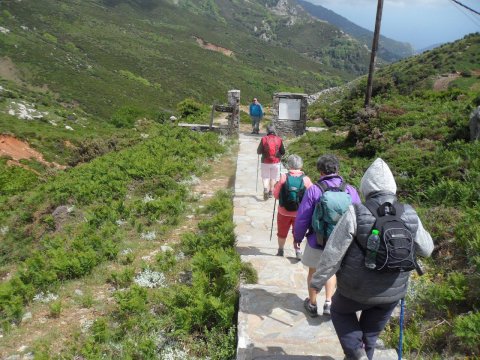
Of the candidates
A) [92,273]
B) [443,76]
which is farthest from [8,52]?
[92,273]

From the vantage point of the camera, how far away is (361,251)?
3.03m

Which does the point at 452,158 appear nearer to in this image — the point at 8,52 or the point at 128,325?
the point at 128,325

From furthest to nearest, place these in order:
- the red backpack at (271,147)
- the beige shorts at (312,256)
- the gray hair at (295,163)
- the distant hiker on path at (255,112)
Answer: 1. the distant hiker on path at (255,112)
2. the red backpack at (271,147)
3. the gray hair at (295,163)
4. the beige shorts at (312,256)

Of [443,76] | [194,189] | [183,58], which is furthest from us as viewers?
[183,58]

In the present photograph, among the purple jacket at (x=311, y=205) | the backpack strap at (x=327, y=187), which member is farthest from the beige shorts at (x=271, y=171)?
the backpack strap at (x=327, y=187)

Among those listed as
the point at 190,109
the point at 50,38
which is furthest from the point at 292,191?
the point at 50,38

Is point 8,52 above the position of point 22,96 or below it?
above

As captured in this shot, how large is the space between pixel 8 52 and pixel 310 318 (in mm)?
81303

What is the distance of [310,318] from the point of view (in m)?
4.68

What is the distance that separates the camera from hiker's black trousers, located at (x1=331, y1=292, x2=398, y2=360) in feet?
10.6

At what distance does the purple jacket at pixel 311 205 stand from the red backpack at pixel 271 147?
165 inches

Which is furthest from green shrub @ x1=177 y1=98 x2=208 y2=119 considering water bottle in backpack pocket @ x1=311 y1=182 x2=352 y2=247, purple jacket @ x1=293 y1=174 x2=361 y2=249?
water bottle in backpack pocket @ x1=311 y1=182 x2=352 y2=247

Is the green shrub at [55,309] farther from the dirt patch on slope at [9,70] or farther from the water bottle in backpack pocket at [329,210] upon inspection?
the dirt patch on slope at [9,70]

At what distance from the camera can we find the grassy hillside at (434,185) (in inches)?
176
